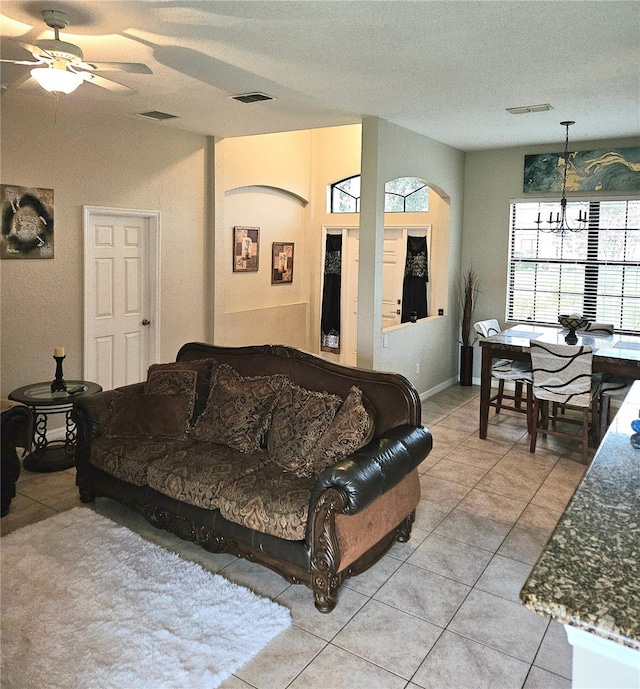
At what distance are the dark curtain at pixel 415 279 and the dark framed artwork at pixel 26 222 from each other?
13.4ft

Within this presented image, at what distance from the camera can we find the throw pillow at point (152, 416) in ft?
11.9

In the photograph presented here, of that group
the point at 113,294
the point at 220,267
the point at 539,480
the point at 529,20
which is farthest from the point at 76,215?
the point at 539,480

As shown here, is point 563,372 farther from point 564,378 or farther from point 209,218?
point 209,218

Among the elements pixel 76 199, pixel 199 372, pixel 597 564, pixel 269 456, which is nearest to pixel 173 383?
pixel 199 372

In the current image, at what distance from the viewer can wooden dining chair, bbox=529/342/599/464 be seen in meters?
4.43

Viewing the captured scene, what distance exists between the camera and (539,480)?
4.29 m

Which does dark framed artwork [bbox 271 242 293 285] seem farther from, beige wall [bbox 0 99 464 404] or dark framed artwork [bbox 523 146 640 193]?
dark framed artwork [bbox 523 146 640 193]

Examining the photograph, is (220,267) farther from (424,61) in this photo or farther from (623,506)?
(623,506)

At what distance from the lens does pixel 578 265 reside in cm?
641

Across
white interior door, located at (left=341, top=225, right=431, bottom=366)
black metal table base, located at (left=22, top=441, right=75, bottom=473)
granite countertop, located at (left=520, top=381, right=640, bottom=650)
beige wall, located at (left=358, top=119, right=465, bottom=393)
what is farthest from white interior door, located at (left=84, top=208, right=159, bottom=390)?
granite countertop, located at (left=520, top=381, right=640, bottom=650)

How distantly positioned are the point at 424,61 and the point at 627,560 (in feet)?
9.99

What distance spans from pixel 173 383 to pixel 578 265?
15.5ft

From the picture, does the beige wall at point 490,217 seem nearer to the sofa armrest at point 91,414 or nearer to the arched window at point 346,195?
the arched window at point 346,195

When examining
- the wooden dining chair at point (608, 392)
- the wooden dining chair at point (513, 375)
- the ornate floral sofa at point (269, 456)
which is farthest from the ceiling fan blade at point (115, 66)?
the wooden dining chair at point (608, 392)
